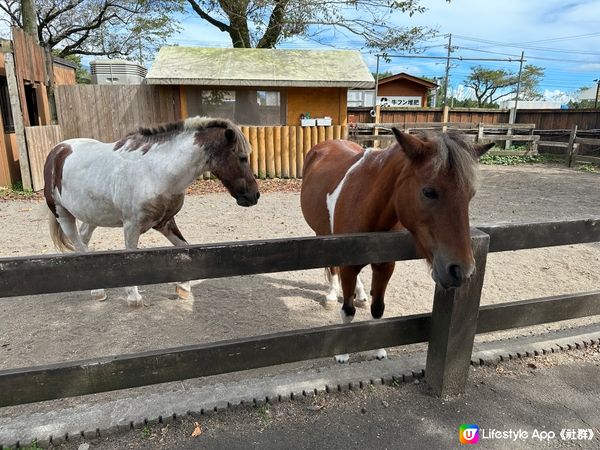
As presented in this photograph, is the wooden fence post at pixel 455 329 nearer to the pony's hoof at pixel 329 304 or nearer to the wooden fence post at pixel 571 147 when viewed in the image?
the pony's hoof at pixel 329 304

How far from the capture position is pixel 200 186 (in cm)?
1050

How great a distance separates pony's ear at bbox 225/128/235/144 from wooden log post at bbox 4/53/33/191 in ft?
25.7

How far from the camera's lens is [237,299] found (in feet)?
13.8

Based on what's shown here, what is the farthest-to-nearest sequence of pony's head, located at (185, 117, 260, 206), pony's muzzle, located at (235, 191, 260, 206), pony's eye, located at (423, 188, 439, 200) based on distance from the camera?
1. pony's muzzle, located at (235, 191, 260, 206)
2. pony's head, located at (185, 117, 260, 206)
3. pony's eye, located at (423, 188, 439, 200)

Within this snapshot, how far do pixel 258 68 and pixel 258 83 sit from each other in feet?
3.04

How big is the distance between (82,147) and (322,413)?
362 cm

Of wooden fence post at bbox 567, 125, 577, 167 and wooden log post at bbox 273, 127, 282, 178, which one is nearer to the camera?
wooden log post at bbox 273, 127, 282, 178

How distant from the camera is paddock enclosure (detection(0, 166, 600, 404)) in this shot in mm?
2102

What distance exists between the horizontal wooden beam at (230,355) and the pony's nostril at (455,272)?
73cm

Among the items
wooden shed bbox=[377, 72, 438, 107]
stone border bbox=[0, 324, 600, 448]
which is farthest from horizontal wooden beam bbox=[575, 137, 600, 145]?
wooden shed bbox=[377, 72, 438, 107]

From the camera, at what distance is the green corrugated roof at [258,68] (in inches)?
430

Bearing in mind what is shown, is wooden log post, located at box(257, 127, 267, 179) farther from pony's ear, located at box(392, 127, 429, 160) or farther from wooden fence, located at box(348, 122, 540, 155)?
pony's ear, located at box(392, 127, 429, 160)

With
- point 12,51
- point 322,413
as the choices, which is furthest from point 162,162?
point 12,51

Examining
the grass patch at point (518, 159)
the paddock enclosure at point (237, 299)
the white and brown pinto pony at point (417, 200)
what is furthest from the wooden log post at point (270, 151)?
the grass patch at point (518, 159)
